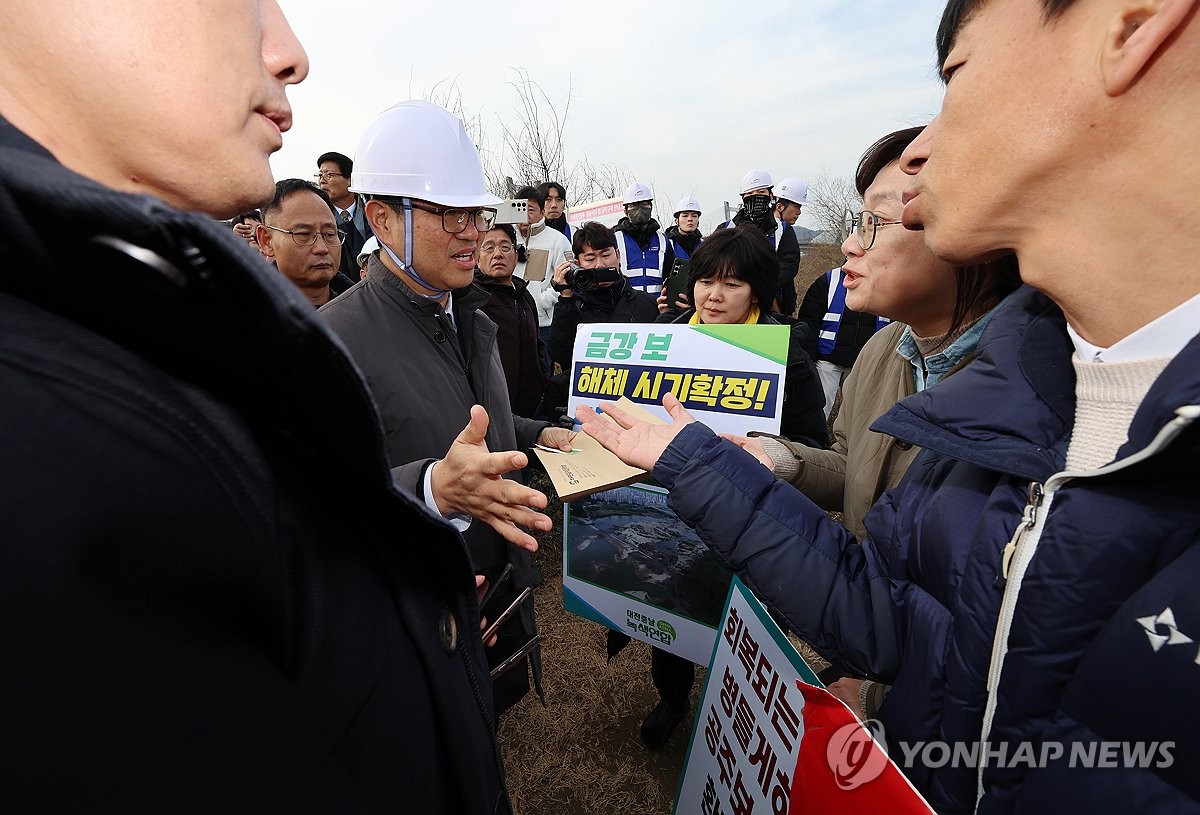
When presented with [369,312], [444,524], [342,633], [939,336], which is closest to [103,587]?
[342,633]

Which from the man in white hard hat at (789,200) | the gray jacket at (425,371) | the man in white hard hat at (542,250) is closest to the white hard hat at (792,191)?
the man in white hard hat at (789,200)

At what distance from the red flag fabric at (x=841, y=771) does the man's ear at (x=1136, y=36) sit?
118 centimetres

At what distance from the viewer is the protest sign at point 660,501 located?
252 centimetres

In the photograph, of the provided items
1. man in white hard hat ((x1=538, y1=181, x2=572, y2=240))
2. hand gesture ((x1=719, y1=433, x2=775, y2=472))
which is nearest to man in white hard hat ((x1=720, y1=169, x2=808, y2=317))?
man in white hard hat ((x1=538, y1=181, x2=572, y2=240))

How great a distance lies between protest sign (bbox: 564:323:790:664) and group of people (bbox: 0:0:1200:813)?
867 millimetres

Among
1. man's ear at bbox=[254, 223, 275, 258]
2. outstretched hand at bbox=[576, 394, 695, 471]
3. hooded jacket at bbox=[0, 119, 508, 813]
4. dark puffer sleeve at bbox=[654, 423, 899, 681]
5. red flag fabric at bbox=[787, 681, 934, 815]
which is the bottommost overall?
red flag fabric at bbox=[787, 681, 934, 815]

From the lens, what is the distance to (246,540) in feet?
1.67

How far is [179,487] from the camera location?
459 mm

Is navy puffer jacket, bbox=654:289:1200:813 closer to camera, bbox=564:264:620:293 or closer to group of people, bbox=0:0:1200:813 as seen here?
group of people, bbox=0:0:1200:813

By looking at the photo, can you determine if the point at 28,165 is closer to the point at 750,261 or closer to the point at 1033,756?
the point at 1033,756

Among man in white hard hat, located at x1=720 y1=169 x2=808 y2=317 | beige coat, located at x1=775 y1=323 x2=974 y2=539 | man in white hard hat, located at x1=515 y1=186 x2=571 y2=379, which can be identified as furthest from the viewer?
man in white hard hat, located at x1=720 y1=169 x2=808 y2=317

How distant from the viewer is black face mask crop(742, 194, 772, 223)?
23.8ft

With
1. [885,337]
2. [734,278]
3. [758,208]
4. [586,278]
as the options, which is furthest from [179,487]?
[758,208]

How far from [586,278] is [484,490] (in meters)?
4.07
